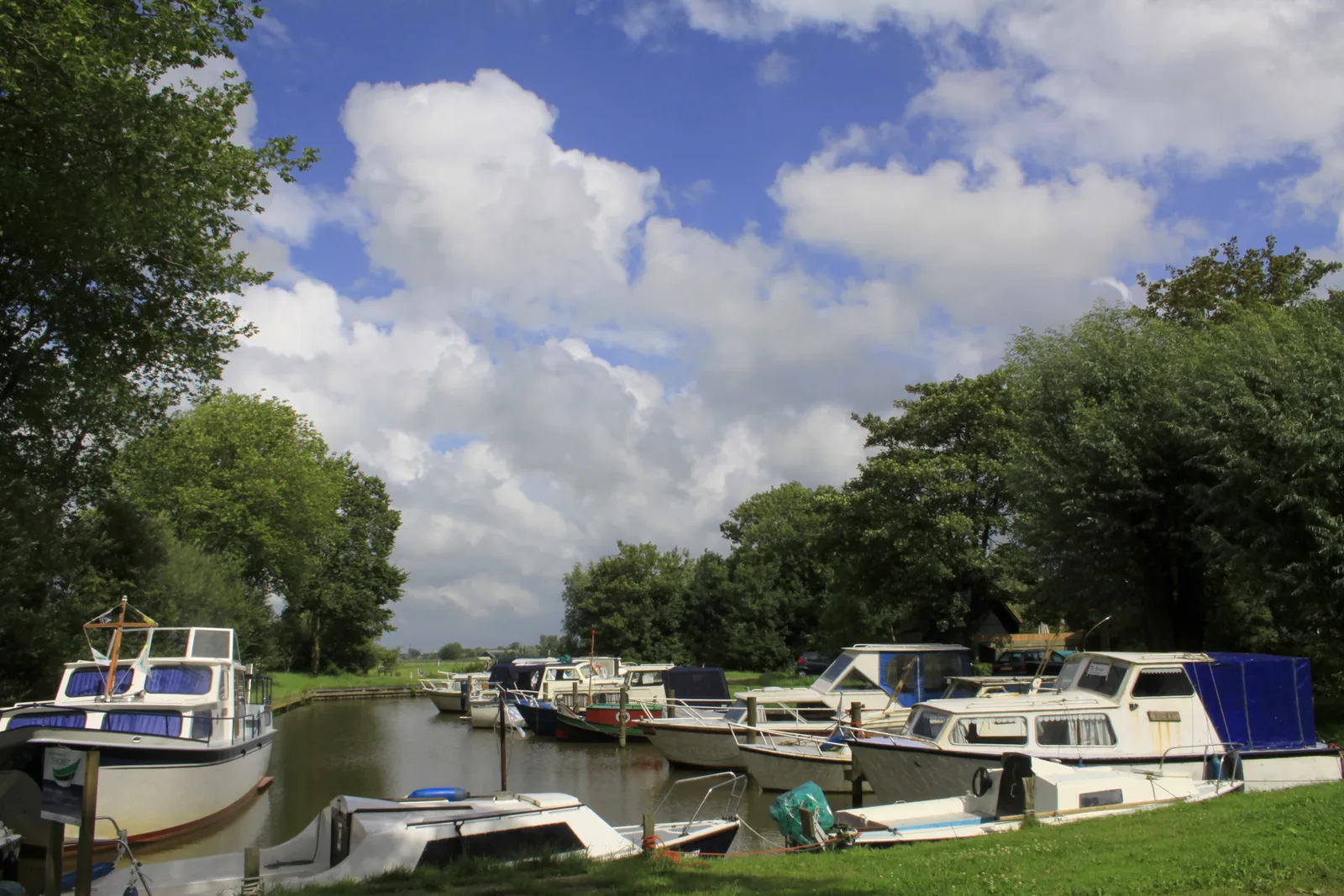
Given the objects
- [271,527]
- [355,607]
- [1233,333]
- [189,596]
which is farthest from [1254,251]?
[355,607]

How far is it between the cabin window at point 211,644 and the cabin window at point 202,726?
2.45m

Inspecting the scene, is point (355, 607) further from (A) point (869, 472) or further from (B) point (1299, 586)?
(B) point (1299, 586)

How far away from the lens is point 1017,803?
41.3ft

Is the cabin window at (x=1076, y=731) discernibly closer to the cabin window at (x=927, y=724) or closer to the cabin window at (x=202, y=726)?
the cabin window at (x=927, y=724)

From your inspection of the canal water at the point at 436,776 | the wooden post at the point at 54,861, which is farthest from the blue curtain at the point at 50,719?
the wooden post at the point at 54,861

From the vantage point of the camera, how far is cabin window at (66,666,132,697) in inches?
796

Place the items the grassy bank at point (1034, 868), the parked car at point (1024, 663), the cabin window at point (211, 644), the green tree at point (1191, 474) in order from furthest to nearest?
the parked car at point (1024, 663) < the cabin window at point (211, 644) < the green tree at point (1191, 474) < the grassy bank at point (1034, 868)

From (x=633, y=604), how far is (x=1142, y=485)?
50.6 m

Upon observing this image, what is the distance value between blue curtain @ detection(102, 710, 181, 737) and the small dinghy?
8.06 meters

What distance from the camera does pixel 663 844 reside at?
1193 cm

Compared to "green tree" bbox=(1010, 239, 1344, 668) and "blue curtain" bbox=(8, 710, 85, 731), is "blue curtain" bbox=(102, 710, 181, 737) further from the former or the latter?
"green tree" bbox=(1010, 239, 1344, 668)

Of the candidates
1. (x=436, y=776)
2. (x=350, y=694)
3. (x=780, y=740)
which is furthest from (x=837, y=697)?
(x=350, y=694)

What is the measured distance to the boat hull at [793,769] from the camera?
20.5 metres

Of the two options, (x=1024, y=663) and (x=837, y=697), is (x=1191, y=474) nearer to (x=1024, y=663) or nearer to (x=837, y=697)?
(x=837, y=697)
